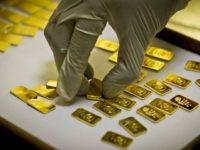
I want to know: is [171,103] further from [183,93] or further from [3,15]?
[3,15]

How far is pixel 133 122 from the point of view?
3.25 ft

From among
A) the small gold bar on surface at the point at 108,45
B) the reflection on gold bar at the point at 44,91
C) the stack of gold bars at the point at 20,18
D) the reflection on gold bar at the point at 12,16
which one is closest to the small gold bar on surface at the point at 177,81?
the small gold bar on surface at the point at 108,45

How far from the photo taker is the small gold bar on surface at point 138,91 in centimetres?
108

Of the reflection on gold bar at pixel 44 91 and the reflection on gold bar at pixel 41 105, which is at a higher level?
the reflection on gold bar at pixel 44 91

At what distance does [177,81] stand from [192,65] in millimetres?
107

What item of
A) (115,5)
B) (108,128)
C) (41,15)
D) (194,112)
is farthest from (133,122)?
(41,15)

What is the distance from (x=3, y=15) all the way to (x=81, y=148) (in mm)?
745

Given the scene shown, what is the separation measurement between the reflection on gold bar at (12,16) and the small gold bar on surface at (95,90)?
475 millimetres

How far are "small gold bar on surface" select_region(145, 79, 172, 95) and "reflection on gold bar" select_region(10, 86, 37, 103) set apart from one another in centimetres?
32

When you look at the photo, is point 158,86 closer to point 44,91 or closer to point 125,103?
point 125,103

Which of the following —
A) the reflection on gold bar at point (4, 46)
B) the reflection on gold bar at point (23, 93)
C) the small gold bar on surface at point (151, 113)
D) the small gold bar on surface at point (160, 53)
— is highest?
the small gold bar on surface at point (160, 53)

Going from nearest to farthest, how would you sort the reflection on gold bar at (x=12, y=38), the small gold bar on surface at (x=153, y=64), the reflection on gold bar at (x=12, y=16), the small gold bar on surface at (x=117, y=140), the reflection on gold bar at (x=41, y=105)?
the small gold bar on surface at (x=117, y=140), the reflection on gold bar at (x=41, y=105), the small gold bar on surface at (x=153, y=64), the reflection on gold bar at (x=12, y=38), the reflection on gold bar at (x=12, y=16)

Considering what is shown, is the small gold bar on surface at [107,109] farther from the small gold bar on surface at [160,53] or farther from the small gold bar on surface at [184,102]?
the small gold bar on surface at [160,53]

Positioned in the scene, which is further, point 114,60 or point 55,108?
point 114,60
